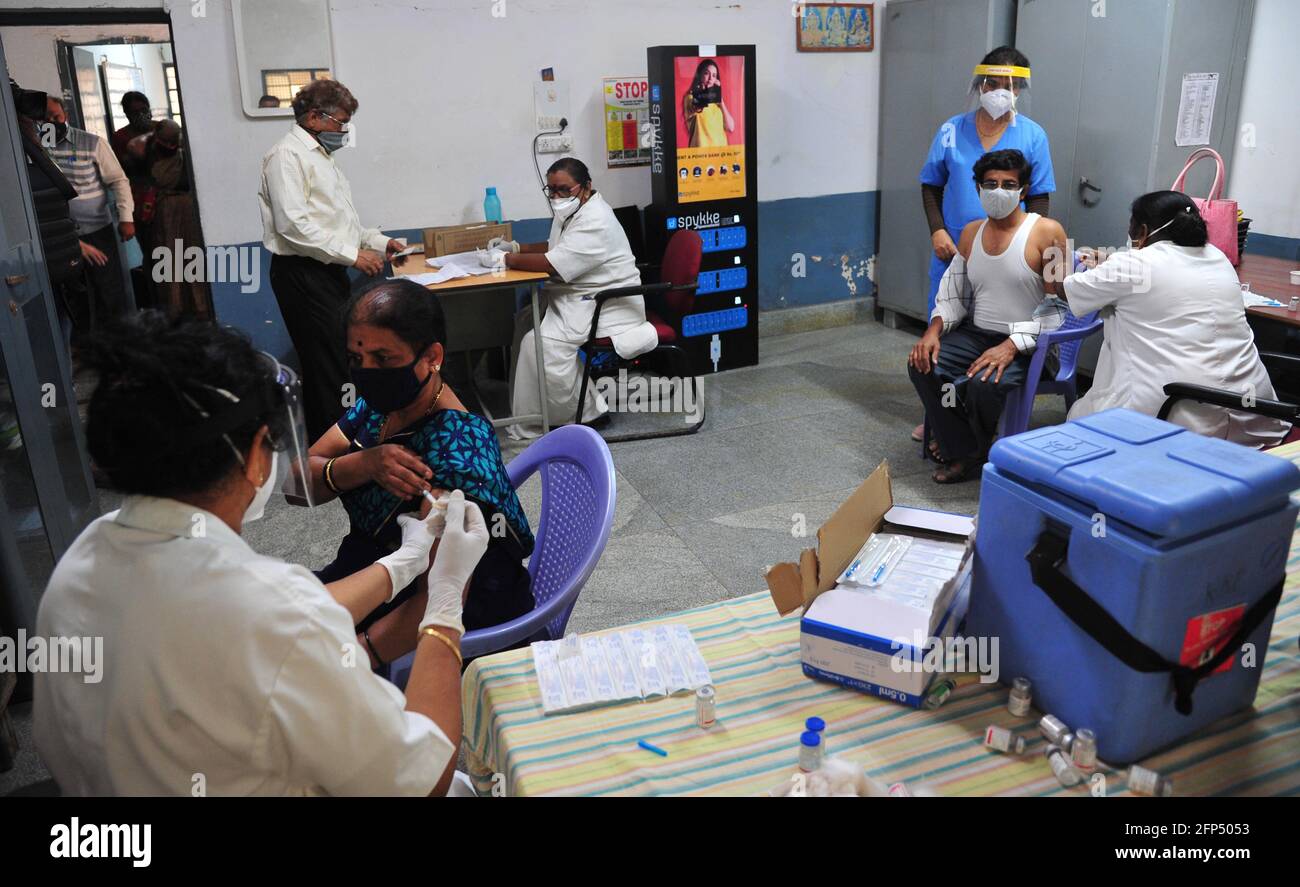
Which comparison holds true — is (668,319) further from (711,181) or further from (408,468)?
(408,468)

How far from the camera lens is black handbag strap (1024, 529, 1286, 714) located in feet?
3.41

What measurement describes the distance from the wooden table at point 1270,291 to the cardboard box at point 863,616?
2.24 m

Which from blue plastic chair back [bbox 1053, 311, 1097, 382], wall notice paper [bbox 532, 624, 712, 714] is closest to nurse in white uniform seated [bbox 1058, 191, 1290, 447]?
blue plastic chair back [bbox 1053, 311, 1097, 382]

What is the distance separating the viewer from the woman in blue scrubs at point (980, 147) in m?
3.83

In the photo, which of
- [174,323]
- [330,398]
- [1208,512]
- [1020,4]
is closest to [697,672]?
[1208,512]

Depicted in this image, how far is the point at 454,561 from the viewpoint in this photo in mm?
1465

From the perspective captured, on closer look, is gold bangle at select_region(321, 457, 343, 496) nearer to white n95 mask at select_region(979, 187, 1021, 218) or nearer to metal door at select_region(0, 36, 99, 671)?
metal door at select_region(0, 36, 99, 671)

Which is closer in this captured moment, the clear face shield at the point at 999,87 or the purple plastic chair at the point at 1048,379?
the purple plastic chair at the point at 1048,379

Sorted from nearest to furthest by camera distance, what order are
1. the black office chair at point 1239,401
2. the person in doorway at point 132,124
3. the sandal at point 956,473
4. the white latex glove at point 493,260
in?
the black office chair at point 1239,401, the sandal at point 956,473, the white latex glove at point 493,260, the person in doorway at point 132,124

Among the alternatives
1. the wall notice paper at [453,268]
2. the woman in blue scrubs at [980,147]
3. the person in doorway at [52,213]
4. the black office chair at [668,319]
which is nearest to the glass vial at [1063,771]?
the person in doorway at [52,213]

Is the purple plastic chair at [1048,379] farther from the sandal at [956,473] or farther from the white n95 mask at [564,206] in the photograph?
the white n95 mask at [564,206]

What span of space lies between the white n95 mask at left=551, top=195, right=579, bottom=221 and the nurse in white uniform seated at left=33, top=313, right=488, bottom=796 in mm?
3165

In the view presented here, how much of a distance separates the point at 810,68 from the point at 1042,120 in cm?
141

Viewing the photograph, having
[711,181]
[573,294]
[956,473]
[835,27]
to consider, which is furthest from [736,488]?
[835,27]
